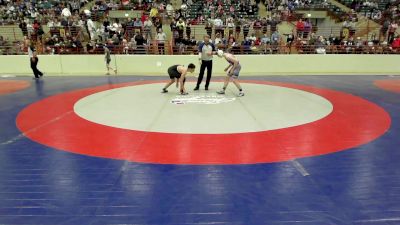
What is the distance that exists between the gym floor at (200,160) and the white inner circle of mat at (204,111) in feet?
0.09

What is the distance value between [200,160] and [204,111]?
2.93 m

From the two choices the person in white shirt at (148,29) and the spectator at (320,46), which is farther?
the person in white shirt at (148,29)

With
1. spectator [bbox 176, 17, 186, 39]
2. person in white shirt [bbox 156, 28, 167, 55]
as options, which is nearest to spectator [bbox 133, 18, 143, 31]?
person in white shirt [bbox 156, 28, 167, 55]

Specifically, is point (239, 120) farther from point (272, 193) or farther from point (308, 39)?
point (308, 39)

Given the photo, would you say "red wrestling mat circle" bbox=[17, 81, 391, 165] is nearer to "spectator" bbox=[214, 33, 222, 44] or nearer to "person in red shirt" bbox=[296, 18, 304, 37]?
"spectator" bbox=[214, 33, 222, 44]

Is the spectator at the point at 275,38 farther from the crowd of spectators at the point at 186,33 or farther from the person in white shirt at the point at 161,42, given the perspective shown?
the person in white shirt at the point at 161,42

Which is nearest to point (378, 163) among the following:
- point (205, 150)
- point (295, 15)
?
point (205, 150)

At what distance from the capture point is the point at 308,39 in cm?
1622

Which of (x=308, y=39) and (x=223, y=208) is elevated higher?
(x=308, y=39)

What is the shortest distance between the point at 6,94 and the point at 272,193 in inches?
371

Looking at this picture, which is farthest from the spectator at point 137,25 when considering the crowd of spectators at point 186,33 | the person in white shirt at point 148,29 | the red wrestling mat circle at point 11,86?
the red wrestling mat circle at point 11,86

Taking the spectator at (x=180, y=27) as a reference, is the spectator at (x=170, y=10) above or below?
above

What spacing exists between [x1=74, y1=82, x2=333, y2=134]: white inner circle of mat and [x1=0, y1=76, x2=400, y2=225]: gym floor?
0.09 ft

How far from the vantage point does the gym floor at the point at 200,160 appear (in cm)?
358
